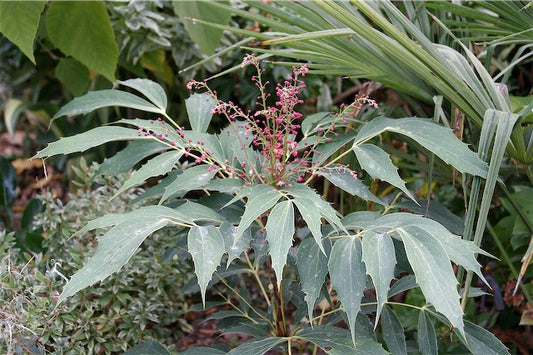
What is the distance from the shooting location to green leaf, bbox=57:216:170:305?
3.39 feet

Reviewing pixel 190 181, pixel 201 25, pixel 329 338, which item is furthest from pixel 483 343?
pixel 201 25

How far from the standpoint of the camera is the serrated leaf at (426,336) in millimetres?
1308

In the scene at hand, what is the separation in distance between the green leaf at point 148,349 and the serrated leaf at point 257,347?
244 mm

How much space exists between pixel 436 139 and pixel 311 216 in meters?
0.38

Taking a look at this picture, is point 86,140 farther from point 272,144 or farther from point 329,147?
point 329,147

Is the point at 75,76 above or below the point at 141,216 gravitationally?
below

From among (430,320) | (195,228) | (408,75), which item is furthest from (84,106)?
(430,320)

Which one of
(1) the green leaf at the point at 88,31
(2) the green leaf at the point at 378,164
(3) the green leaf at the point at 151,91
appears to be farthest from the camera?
(1) the green leaf at the point at 88,31

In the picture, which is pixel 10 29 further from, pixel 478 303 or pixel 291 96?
pixel 478 303

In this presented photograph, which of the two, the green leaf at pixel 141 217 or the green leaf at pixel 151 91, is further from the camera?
the green leaf at pixel 151 91

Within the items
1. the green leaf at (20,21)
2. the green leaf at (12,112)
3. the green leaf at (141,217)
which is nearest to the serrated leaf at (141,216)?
the green leaf at (141,217)

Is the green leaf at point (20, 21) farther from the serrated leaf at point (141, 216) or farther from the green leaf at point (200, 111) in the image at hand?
the serrated leaf at point (141, 216)

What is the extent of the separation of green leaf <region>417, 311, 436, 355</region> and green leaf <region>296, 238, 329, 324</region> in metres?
0.31

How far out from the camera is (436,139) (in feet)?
4.21
